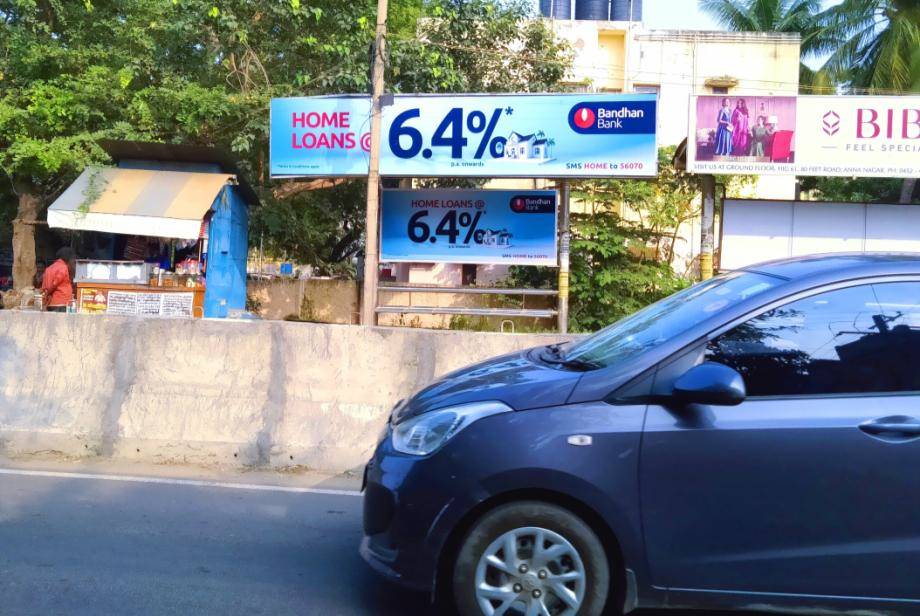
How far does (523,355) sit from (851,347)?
1.66 metres

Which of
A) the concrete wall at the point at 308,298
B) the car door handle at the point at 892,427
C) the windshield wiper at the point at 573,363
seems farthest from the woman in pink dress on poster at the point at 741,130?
the car door handle at the point at 892,427

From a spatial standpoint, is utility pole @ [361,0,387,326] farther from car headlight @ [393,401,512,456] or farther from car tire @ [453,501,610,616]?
car tire @ [453,501,610,616]

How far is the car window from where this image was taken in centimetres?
364

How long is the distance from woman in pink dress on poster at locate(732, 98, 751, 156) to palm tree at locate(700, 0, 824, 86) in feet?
53.7

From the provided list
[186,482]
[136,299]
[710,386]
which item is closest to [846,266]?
[710,386]

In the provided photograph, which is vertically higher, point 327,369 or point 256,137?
point 256,137

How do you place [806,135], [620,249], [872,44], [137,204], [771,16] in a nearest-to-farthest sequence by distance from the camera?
[137,204], [806,135], [620,249], [872,44], [771,16]

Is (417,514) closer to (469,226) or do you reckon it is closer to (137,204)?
(469,226)

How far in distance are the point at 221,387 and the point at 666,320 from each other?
162 inches

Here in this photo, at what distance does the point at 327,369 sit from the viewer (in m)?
6.91

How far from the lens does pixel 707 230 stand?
14055 mm

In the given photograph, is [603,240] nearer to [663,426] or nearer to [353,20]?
[353,20]

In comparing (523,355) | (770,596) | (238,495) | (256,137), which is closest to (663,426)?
(770,596)

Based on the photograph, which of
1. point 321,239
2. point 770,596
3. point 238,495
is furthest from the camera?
point 321,239
